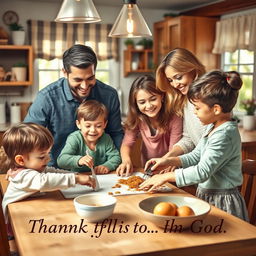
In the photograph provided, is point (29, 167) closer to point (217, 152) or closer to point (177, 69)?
point (217, 152)

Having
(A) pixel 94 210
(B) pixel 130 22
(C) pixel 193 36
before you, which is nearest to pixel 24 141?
(A) pixel 94 210

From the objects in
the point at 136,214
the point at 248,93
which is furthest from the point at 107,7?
the point at 136,214

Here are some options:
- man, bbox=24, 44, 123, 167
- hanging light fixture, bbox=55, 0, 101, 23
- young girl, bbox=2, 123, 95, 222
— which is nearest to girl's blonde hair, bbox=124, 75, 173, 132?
man, bbox=24, 44, 123, 167

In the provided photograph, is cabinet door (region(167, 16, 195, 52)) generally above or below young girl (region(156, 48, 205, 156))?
above

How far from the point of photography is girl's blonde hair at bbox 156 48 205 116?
2.23 metres

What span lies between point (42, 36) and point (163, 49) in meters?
1.58

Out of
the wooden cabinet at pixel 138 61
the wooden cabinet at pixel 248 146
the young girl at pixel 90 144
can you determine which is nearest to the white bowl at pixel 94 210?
the young girl at pixel 90 144

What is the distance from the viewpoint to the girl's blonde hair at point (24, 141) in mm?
1693

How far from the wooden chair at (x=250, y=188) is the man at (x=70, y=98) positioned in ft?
2.73

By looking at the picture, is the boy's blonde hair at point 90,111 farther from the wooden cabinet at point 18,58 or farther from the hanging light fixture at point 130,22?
the wooden cabinet at point 18,58

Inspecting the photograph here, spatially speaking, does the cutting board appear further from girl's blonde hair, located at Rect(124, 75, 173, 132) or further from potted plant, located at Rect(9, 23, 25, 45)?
potted plant, located at Rect(9, 23, 25, 45)

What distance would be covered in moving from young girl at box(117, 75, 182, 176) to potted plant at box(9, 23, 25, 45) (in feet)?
9.99

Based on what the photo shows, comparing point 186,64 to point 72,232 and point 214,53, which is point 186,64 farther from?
point 214,53

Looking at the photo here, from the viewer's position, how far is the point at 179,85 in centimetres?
226
